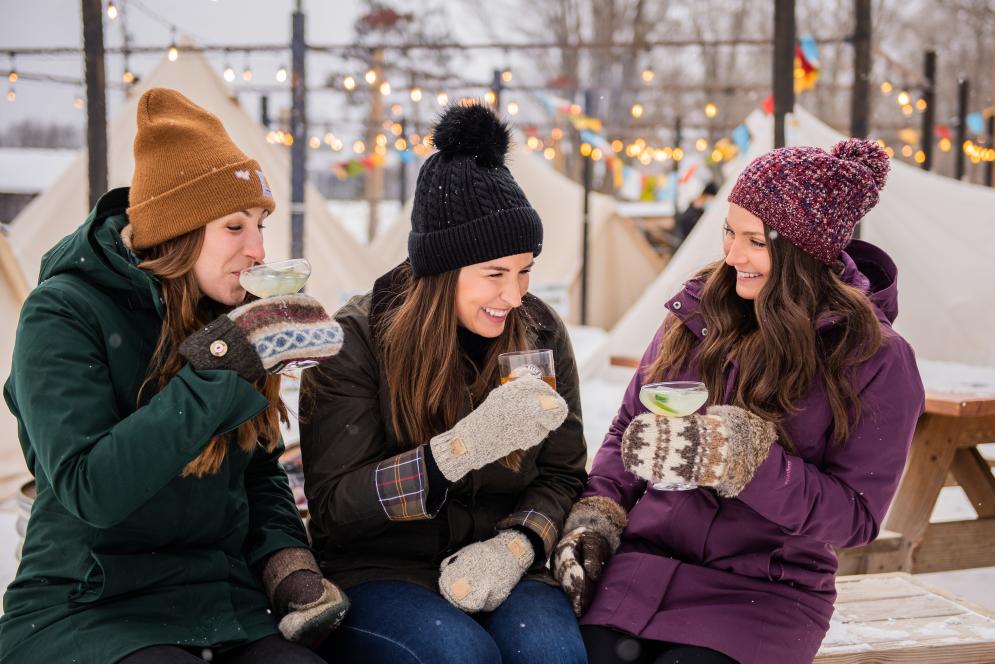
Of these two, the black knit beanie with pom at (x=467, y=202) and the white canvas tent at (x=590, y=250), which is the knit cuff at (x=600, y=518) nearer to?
the black knit beanie with pom at (x=467, y=202)

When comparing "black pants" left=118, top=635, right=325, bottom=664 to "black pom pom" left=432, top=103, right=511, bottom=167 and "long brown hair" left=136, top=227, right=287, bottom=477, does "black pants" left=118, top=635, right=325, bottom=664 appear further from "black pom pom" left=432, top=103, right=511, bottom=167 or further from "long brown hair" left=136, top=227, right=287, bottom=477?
"black pom pom" left=432, top=103, right=511, bottom=167

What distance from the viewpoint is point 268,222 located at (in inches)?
398

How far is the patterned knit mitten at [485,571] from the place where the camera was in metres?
2.00

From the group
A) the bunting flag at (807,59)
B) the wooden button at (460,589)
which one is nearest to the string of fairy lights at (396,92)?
Answer: the bunting flag at (807,59)

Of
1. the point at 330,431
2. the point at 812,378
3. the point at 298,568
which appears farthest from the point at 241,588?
the point at 812,378

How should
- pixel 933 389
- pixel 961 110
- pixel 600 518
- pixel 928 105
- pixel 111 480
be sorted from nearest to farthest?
pixel 111 480, pixel 600 518, pixel 933 389, pixel 928 105, pixel 961 110

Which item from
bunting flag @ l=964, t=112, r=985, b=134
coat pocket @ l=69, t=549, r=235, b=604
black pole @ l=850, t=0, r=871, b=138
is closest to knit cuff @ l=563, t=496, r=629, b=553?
coat pocket @ l=69, t=549, r=235, b=604

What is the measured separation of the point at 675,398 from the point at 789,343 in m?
0.44

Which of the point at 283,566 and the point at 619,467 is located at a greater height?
the point at 619,467

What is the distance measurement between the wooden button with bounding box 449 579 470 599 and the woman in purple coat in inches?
10.1

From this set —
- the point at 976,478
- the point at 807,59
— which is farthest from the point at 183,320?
the point at 807,59

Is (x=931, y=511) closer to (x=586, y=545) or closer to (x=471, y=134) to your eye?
(x=586, y=545)

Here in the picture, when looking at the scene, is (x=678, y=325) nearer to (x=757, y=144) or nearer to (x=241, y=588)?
(x=241, y=588)

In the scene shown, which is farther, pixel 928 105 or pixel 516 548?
pixel 928 105
